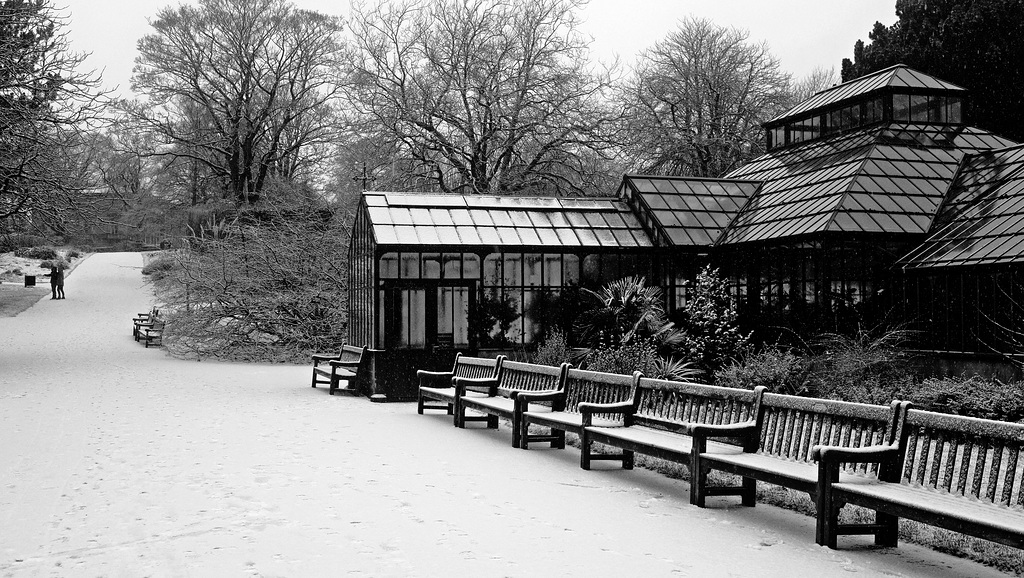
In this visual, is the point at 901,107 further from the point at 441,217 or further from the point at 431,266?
the point at 431,266

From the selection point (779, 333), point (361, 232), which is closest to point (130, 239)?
point (361, 232)

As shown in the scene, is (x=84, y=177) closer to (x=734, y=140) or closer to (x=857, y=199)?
(x=857, y=199)

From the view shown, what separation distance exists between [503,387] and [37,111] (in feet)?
51.1

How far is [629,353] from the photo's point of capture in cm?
1641

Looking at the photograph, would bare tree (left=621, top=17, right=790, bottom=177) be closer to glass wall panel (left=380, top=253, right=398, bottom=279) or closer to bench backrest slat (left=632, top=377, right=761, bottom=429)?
glass wall panel (left=380, top=253, right=398, bottom=279)

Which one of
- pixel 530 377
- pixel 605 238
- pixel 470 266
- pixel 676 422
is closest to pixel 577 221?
pixel 605 238

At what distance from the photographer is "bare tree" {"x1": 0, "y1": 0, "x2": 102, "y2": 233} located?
76.1 ft

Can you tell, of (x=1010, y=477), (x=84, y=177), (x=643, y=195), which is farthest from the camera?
(x=84, y=177)

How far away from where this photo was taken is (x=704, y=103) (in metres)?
38.6

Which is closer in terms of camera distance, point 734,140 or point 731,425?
point 731,425

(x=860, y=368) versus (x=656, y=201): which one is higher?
(x=656, y=201)

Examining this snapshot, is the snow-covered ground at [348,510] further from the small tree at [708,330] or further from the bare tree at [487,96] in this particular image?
the bare tree at [487,96]

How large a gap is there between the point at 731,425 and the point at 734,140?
30.5 meters

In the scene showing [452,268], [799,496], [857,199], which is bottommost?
[799,496]
